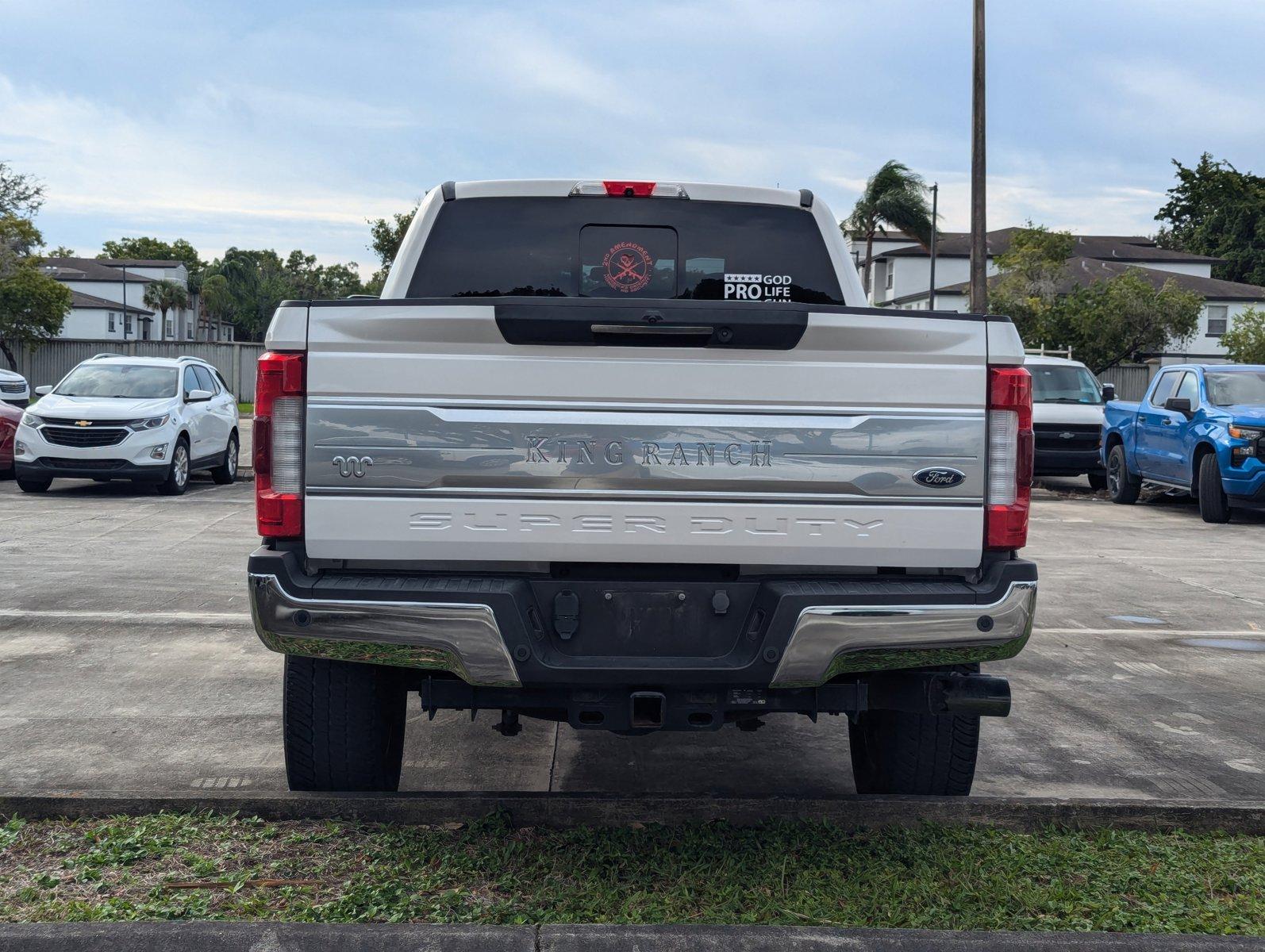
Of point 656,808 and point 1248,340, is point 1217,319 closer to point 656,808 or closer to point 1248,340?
point 1248,340

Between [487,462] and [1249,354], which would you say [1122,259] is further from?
[487,462]

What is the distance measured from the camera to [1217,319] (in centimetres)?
6006

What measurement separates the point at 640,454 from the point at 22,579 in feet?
23.5

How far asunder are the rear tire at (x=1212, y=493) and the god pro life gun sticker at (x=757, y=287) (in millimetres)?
10773

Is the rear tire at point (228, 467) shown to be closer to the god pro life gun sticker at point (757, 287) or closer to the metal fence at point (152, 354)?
the god pro life gun sticker at point (757, 287)

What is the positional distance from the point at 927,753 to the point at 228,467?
1461 cm

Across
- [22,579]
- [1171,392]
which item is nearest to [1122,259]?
[1171,392]

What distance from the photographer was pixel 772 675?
3824 millimetres

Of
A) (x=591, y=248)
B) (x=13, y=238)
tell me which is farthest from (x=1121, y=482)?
(x=13, y=238)

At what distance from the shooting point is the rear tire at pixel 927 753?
4535 millimetres

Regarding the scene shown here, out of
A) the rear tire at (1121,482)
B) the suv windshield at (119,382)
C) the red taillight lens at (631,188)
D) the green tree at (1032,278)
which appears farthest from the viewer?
the green tree at (1032,278)

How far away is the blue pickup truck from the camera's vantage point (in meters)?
14.1

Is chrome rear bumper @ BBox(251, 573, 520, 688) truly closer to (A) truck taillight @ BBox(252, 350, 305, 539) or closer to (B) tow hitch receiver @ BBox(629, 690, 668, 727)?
(A) truck taillight @ BBox(252, 350, 305, 539)

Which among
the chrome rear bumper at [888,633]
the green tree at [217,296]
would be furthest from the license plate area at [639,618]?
the green tree at [217,296]
